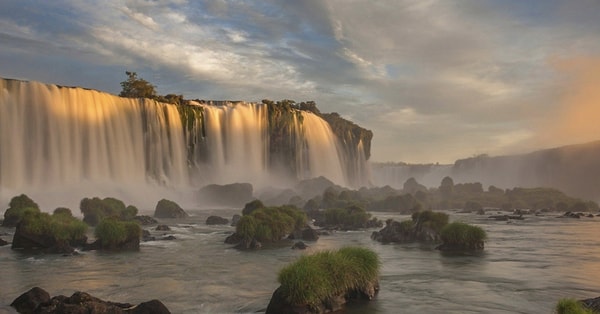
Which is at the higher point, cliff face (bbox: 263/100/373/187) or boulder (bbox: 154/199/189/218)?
cliff face (bbox: 263/100/373/187)

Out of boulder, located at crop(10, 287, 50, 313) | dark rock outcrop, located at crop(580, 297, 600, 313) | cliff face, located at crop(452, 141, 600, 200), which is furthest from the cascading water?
cliff face, located at crop(452, 141, 600, 200)

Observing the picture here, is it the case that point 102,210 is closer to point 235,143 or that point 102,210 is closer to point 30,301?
point 30,301

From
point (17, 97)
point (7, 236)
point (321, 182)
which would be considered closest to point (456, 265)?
point (7, 236)

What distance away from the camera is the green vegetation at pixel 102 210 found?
1615 inches

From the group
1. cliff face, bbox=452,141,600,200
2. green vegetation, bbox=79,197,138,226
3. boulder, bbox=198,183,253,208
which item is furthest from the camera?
cliff face, bbox=452,141,600,200

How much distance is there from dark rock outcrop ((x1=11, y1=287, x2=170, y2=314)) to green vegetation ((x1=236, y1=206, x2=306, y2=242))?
17178 millimetres

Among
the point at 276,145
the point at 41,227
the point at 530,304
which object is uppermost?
the point at 276,145

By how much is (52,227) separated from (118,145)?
144 ft

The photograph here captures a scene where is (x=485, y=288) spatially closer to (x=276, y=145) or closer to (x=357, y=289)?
(x=357, y=289)

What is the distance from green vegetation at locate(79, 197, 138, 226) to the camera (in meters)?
41.0

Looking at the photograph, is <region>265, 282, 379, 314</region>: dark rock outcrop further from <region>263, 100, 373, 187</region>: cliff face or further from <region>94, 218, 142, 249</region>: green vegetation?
→ <region>263, 100, 373, 187</region>: cliff face

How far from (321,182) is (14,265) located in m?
72.2

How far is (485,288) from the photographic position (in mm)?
18781

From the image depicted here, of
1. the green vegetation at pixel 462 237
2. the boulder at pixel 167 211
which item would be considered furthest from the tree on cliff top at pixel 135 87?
the green vegetation at pixel 462 237
